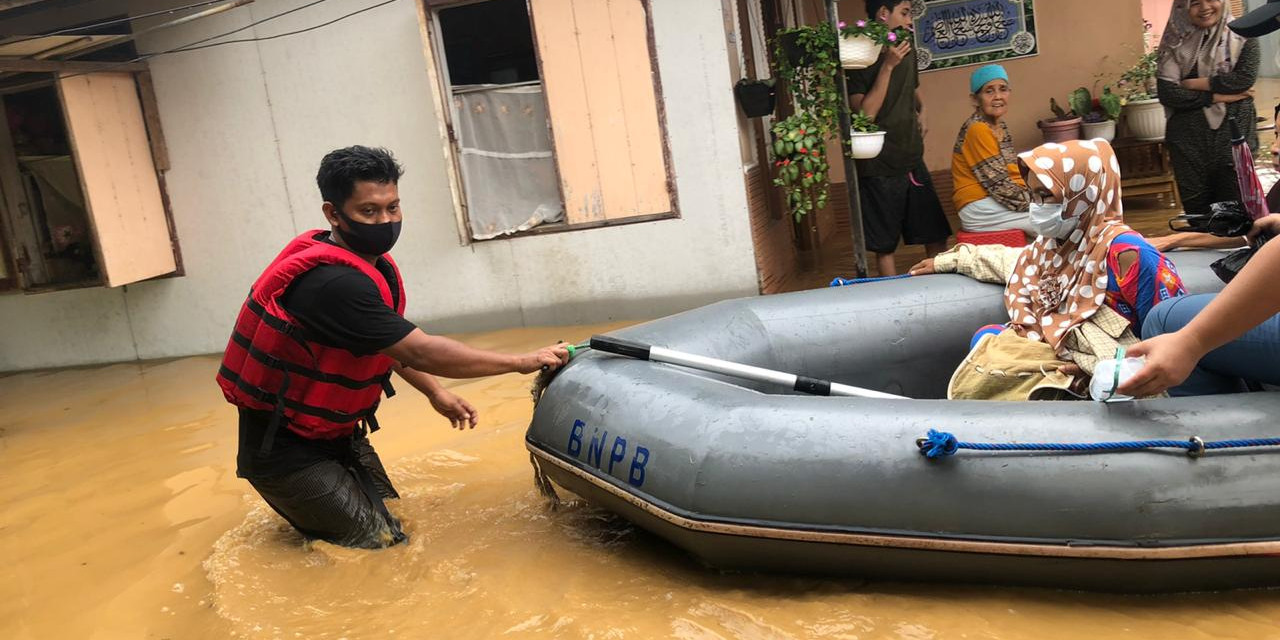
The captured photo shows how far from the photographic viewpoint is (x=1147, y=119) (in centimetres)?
738

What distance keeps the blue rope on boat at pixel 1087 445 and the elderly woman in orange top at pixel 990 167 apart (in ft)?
9.10

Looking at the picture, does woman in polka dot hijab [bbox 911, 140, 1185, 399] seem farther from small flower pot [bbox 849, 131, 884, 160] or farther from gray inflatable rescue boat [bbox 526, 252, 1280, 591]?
small flower pot [bbox 849, 131, 884, 160]

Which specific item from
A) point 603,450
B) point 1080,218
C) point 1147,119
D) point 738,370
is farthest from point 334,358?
point 1147,119

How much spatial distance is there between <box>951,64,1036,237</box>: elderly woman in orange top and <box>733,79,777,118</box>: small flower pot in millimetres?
1219

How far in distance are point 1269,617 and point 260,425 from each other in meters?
2.80

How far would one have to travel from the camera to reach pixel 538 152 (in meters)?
6.35

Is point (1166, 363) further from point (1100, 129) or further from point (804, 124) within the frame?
point (1100, 129)

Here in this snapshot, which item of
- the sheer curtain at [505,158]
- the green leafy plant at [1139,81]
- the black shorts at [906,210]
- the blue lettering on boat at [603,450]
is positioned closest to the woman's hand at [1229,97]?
the black shorts at [906,210]

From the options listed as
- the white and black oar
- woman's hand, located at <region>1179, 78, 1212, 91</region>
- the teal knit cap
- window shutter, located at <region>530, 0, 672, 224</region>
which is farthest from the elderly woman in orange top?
the white and black oar

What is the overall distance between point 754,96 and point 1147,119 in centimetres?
319

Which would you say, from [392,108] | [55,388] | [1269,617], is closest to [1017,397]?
[1269,617]

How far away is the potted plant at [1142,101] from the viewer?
24.1 ft

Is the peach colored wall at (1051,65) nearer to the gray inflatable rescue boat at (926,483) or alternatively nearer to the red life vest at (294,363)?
the gray inflatable rescue boat at (926,483)

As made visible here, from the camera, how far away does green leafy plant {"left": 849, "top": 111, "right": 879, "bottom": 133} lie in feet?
17.9
